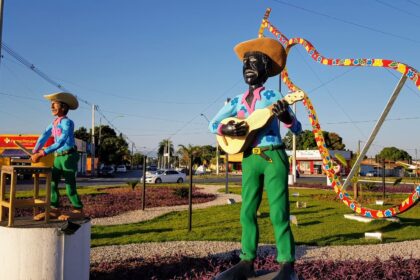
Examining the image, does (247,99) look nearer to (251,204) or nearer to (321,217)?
(251,204)

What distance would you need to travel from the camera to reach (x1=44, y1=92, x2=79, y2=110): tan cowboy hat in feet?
18.6

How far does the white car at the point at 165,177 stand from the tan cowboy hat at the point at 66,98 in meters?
24.4

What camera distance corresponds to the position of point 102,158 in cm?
5631

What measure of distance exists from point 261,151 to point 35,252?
2.88 meters

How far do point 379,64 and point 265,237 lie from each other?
4.70 metres

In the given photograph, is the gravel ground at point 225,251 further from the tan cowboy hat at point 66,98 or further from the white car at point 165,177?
the white car at point 165,177

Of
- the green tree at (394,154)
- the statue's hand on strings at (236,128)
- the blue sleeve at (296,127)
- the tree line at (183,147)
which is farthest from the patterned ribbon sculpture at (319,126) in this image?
the green tree at (394,154)

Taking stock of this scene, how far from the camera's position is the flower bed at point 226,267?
17.9 ft

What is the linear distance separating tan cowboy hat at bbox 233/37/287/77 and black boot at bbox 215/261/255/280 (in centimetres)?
180

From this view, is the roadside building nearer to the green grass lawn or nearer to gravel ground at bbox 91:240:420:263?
gravel ground at bbox 91:240:420:263

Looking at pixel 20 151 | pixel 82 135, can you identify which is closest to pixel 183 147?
pixel 82 135

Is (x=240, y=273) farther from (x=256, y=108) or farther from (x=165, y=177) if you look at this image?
(x=165, y=177)

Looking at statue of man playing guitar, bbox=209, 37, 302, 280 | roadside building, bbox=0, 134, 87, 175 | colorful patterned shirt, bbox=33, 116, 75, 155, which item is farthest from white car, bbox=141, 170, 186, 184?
statue of man playing guitar, bbox=209, 37, 302, 280

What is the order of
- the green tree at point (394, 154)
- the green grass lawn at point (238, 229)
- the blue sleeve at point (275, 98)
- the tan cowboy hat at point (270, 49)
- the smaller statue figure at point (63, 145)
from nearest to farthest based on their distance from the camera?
the blue sleeve at point (275, 98) → the tan cowboy hat at point (270, 49) → the smaller statue figure at point (63, 145) → the green grass lawn at point (238, 229) → the green tree at point (394, 154)
